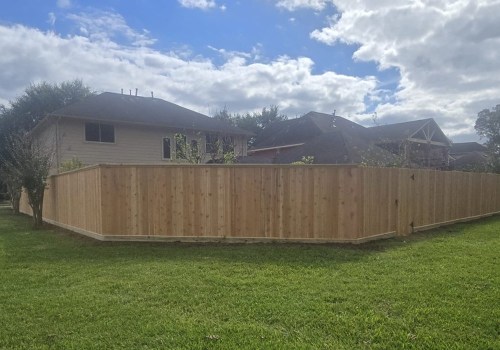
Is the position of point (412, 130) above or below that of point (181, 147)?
above

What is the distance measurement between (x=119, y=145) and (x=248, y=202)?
1276 centimetres

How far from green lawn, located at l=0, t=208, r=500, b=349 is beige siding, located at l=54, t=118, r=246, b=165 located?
10.8 metres

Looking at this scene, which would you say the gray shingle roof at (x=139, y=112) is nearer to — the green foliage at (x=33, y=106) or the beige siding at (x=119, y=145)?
the beige siding at (x=119, y=145)

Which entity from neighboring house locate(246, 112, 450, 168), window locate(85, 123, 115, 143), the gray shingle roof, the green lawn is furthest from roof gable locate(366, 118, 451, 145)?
the green lawn

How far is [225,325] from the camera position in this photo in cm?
395

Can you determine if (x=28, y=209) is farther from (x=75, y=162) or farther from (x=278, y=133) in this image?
(x=278, y=133)

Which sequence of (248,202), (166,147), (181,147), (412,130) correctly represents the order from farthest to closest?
(412,130)
(166,147)
(181,147)
(248,202)

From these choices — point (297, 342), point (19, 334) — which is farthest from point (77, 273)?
point (297, 342)

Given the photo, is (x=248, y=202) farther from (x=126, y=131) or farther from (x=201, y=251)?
(x=126, y=131)

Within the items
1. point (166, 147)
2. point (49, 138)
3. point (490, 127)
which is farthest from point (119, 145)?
point (490, 127)

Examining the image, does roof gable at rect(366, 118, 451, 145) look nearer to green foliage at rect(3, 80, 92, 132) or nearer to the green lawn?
the green lawn

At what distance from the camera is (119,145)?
64.2ft

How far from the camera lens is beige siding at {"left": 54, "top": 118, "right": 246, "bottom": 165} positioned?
723 inches

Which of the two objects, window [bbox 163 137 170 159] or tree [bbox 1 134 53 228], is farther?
window [bbox 163 137 170 159]
